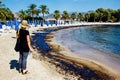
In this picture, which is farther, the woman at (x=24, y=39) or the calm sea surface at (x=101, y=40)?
the calm sea surface at (x=101, y=40)

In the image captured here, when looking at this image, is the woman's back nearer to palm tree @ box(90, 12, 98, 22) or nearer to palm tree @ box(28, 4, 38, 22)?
palm tree @ box(28, 4, 38, 22)

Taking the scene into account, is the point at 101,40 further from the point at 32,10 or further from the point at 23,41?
the point at 32,10

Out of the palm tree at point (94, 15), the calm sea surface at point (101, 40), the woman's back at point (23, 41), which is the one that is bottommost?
the calm sea surface at point (101, 40)

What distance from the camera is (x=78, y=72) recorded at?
1099 centimetres

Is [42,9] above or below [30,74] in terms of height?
above

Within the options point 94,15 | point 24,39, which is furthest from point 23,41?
point 94,15

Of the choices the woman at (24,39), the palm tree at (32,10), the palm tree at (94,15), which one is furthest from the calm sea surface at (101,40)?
the palm tree at (94,15)

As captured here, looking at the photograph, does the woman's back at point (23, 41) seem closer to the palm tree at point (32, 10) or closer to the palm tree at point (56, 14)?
the palm tree at point (32, 10)

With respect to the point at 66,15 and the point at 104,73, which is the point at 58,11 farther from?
the point at 104,73

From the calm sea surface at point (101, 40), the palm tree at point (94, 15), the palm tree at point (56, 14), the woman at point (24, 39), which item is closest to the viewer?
the woman at point (24, 39)

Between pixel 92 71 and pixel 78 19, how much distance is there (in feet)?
480

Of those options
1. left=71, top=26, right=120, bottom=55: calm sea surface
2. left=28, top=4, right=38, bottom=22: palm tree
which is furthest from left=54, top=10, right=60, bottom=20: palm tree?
left=71, top=26, right=120, bottom=55: calm sea surface

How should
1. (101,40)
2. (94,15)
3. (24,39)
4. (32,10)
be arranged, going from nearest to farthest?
(24,39), (101,40), (32,10), (94,15)

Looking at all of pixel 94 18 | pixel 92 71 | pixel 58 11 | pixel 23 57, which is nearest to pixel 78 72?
pixel 92 71
